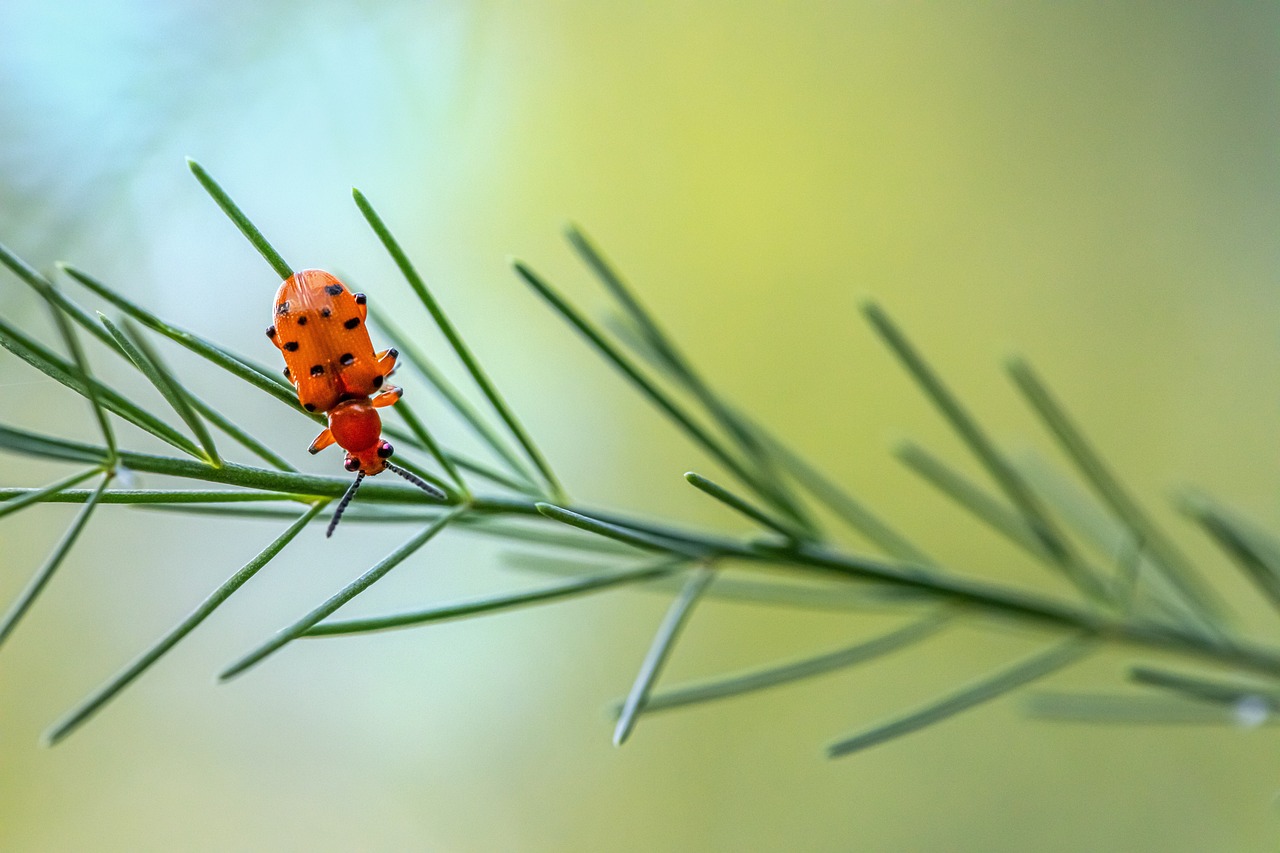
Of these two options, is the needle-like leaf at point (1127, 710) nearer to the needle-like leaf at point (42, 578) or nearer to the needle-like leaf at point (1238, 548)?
the needle-like leaf at point (1238, 548)

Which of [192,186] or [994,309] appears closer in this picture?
[192,186]

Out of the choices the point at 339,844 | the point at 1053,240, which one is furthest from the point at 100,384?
the point at 1053,240

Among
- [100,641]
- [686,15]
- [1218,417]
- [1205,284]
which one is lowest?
[1218,417]

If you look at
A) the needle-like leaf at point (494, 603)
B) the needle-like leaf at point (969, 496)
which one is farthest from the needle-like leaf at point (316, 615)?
the needle-like leaf at point (969, 496)

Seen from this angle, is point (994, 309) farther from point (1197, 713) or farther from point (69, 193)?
point (69, 193)

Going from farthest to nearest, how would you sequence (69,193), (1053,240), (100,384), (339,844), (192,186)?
(1053,240) < (339,844) < (192,186) < (69,193) < (100,384)

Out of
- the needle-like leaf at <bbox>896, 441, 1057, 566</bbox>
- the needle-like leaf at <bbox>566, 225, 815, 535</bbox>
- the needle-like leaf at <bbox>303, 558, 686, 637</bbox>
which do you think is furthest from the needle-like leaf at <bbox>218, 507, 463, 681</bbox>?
the needle-like leaf at <bbox>896, 441, 1057, 566</bbox>

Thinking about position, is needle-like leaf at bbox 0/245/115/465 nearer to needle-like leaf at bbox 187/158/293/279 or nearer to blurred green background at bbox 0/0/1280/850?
needle-like leaf at bbox 187/158/293/279

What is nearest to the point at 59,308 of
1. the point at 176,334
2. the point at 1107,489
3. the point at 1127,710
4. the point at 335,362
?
the point at 176,334
